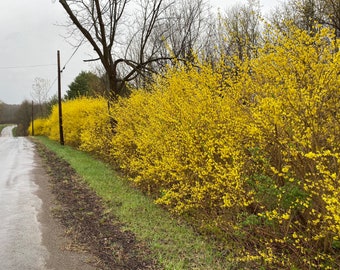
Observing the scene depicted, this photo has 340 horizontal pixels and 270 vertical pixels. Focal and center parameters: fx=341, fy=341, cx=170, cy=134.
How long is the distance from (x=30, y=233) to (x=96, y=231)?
3.40 feet

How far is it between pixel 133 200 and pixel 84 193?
1612 millimetres

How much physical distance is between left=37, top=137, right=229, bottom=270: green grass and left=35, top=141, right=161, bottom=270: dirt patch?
136 mm

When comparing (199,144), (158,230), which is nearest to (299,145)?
(199,144)

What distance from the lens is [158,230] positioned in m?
5.22

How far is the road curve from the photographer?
432 cm

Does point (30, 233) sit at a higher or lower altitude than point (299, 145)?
lower

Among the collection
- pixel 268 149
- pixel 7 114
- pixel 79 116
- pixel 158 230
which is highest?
pixel 7 114

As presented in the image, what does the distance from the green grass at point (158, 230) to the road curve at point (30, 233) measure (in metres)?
0.98

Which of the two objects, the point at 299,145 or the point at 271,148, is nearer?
the point at 299,145

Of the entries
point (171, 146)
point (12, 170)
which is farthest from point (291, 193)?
point (12, 170)

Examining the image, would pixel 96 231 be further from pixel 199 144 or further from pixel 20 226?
pixel 199 144

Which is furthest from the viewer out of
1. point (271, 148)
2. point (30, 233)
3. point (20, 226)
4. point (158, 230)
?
point (20, 226)

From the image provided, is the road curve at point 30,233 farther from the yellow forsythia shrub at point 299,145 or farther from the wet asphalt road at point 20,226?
the yellow forsythia shrub at point 299,145

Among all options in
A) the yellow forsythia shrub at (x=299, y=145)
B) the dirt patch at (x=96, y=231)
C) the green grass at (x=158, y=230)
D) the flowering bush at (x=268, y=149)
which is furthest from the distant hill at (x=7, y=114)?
the yellow forsythia shrub at (x=299, y=145)
